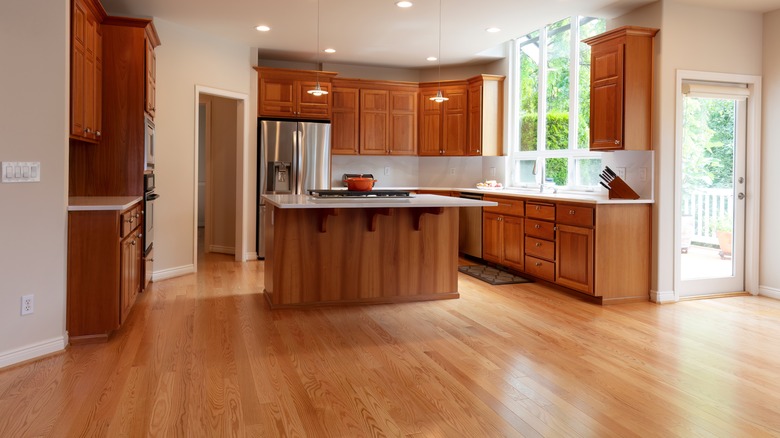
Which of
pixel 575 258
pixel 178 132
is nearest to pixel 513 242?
pixel 575 258

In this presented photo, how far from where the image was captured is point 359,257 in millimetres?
→ 4574

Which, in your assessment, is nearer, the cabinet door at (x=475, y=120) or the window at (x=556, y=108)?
the window at (x=556, y=108)

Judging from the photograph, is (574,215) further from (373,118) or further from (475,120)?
(373,118)

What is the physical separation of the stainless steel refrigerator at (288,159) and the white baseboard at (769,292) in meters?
4.71

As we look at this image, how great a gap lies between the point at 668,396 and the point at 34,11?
384cm

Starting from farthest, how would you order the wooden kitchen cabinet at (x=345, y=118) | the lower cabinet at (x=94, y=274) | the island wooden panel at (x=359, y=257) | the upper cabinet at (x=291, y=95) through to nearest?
the wooden kitchen cabinet at (x=345, y=118)
the upper cabinet at (x=291, y=95)
the island wooden panel at (x=359, y=257)
the lower cabinet at (x=94, y=274)

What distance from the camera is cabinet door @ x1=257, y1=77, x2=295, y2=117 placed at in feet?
22.5

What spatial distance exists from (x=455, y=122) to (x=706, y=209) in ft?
11.2

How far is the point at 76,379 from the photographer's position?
2855mm

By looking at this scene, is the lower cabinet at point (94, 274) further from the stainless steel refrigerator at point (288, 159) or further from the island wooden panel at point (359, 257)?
the stainless steel refrigerator at point (288, 159)

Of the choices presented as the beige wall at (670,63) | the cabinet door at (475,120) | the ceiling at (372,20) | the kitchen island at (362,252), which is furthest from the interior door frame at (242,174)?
the beige wall at (670,63)

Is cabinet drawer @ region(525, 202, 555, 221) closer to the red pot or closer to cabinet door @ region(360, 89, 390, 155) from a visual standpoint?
the red pot

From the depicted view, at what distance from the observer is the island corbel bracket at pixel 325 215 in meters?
4.32

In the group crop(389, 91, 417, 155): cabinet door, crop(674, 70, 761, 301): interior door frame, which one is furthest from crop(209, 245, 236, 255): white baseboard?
crop(674, 70, 761, 301): interior door frame
